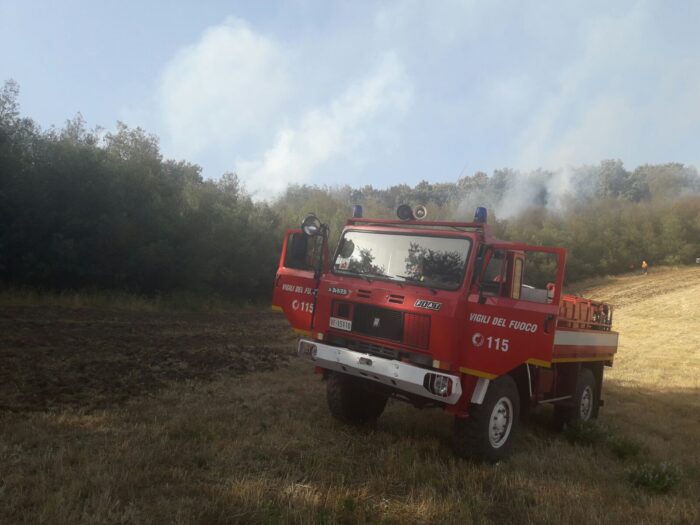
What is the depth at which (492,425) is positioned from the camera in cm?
557

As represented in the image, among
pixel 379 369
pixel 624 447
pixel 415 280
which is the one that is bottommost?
pixel 624 447

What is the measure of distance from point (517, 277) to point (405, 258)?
1.20m

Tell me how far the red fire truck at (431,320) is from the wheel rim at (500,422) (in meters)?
0.01

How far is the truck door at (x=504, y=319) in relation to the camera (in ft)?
16.4

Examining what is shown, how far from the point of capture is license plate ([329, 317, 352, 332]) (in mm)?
5852

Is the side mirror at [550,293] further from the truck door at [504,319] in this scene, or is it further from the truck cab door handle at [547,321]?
the truck cab door handle at [547,321]

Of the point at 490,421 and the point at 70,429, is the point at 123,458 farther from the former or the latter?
the point at 490,421

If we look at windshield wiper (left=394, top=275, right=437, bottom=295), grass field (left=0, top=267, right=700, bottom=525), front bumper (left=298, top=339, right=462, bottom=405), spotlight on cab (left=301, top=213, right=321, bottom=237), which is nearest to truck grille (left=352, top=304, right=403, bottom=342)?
front bumper (left=298, top=339, right=462, bottom=405)

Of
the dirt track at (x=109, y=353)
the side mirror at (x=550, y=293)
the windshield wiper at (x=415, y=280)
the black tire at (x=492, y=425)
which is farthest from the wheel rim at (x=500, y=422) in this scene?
the dirt track at (x=109, y=353)

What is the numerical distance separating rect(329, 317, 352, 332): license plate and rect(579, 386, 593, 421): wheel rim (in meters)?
3.83

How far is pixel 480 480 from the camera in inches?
192

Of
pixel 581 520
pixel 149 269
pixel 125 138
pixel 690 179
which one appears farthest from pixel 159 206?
pixel 690 179

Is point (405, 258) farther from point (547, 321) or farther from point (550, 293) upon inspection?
point (550, 293)

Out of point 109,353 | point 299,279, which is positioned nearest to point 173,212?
point 109,353
